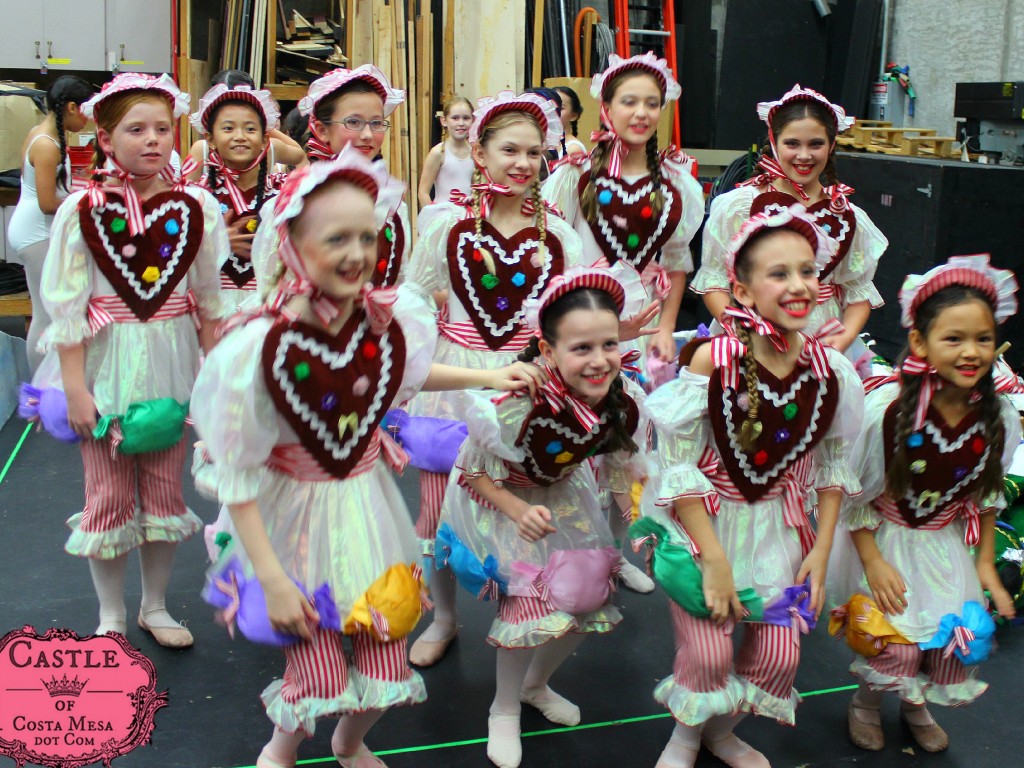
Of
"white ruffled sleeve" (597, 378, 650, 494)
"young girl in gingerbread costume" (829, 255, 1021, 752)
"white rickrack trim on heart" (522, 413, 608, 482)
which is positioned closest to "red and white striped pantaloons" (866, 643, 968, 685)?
"young girl in gingerbread costume" (829, 255, 1021, 752)

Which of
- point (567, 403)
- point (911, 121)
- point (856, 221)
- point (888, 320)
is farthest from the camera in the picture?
point (911, 121)

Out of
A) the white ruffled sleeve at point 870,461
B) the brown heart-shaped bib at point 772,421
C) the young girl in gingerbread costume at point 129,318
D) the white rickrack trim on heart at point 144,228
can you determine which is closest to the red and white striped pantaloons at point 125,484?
the young girl in gingerbread costume at point 129,318

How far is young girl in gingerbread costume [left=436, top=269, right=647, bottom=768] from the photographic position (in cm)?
245

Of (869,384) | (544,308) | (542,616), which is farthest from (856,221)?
(542,616)

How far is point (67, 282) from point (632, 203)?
1.70 meters

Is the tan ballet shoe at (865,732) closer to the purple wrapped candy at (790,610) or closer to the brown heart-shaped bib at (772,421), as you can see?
the purple wrapped candy at (790,610)

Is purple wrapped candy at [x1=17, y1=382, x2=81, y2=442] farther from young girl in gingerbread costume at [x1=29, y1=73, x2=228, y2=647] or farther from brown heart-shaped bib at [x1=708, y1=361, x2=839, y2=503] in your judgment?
brown heart-shaped bib at [x1=708, y1=361, x2=839, y2=503]

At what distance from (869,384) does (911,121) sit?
646 centimetres

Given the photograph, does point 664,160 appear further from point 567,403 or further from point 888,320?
point 888,320

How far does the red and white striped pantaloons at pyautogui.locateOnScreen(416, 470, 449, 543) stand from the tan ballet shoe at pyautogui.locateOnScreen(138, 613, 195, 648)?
0.73m

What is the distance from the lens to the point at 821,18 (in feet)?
29.0

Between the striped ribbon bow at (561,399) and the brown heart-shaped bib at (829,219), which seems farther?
the brown heart-shaped bib at (829,219)

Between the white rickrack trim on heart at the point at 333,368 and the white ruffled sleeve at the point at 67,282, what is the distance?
104 centimetres

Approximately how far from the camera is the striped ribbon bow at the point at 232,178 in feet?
12.3
